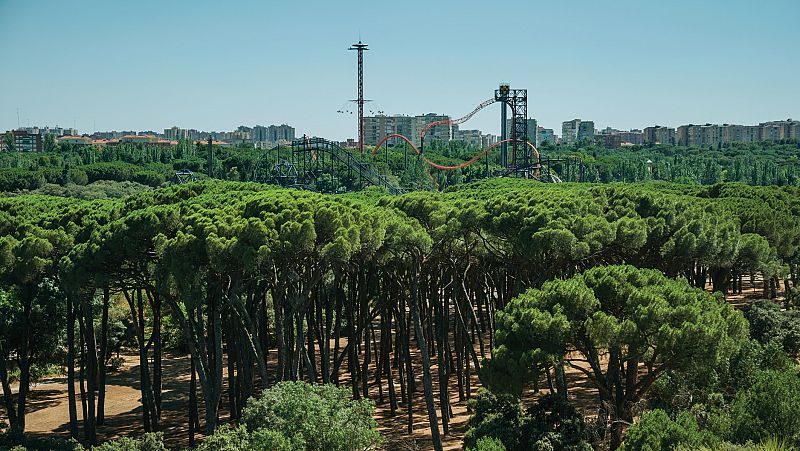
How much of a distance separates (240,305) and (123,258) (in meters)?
3.10

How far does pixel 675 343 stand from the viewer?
54.3 ft

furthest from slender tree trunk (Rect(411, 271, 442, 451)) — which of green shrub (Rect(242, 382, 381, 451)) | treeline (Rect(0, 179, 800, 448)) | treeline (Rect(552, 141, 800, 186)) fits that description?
treeline (Rect(552, 141, 800, 186))

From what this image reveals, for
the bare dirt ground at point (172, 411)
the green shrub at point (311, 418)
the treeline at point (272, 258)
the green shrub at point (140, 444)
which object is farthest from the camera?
the bare dirt ground at point (172, 411)

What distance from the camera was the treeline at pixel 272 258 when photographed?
20.3m

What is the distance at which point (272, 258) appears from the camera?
65.4ft

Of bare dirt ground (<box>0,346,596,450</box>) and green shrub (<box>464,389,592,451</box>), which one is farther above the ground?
green shrub (<box>464,389,592,451</box>)

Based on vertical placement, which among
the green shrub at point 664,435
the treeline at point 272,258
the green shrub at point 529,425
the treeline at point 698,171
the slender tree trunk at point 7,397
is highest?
the treeline at point 698,171

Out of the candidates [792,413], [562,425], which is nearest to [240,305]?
[562,425]

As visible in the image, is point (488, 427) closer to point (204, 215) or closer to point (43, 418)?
point (204, 215)

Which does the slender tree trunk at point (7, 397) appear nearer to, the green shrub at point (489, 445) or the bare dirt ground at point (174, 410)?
the bare dirt ground at point (174, 410)

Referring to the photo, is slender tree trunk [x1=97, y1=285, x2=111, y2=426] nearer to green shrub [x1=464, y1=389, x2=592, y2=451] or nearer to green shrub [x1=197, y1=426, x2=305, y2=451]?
green shrub [x1=197, y1=426, x2=305, y2=451]

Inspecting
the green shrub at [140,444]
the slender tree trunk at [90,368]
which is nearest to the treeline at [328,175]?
the slender tree trunk at [90,368]

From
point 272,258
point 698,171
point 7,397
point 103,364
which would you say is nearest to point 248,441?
point 272,258

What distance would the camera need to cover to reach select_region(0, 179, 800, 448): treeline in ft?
66.6
